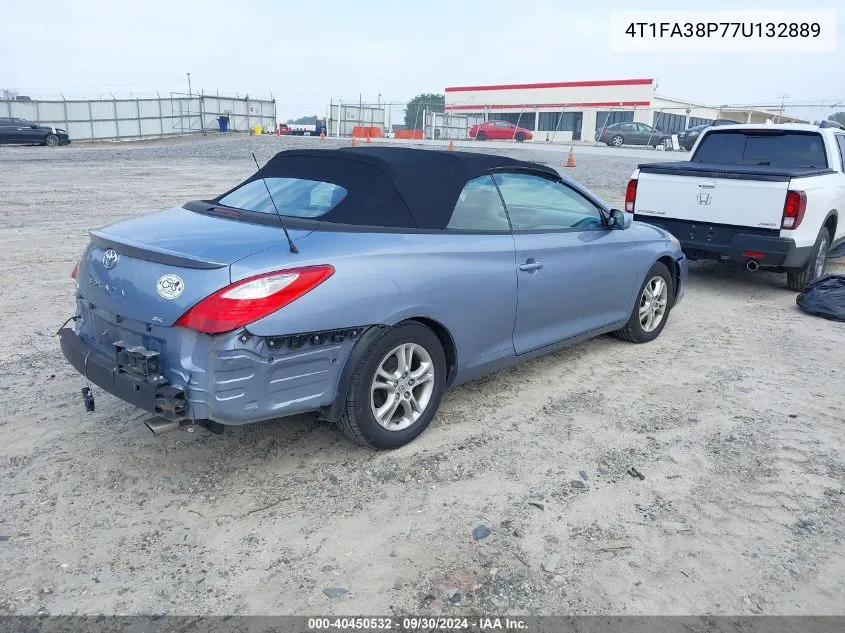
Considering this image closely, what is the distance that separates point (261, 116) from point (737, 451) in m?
42.6

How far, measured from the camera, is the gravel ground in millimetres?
2701

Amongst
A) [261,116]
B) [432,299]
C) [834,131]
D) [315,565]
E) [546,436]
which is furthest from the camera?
[261,116]

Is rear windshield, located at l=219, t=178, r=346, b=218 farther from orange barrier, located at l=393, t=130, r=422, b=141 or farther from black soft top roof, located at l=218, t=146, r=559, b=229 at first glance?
orange barrier, located at l=393, t=130, r=422, b=141

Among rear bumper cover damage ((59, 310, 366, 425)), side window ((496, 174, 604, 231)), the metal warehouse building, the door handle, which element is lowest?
rear bumper cover damage ((59, 310, 366, 425))

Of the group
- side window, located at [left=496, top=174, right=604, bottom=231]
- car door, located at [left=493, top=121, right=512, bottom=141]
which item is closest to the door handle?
side window, located at [left=496, top=174, right=604, bottom=231]

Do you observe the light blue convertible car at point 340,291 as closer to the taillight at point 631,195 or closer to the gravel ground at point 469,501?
the gravel ground at point 469,501

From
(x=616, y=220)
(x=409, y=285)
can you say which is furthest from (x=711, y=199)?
(x=409, y=285)

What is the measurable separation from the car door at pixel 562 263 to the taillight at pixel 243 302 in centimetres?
168

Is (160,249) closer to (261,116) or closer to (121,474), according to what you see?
(121,474)

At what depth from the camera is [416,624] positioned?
252 cm

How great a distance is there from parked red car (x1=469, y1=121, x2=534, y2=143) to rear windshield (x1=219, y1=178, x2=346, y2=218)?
123 ft

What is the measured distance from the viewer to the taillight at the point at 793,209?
6.90m

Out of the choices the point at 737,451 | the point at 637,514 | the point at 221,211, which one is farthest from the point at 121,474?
the point at 737,451

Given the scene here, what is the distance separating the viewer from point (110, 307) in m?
3.37
